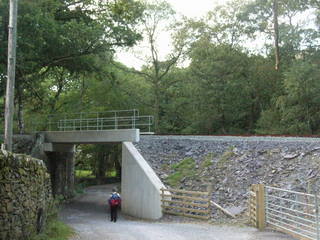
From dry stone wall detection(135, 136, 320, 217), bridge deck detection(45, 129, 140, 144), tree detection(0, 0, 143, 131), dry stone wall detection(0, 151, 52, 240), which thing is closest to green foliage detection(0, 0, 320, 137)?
tree detection(0, 0, 143, 131)

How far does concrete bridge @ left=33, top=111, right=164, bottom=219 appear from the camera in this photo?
15164 millimetres

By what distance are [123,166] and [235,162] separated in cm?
512

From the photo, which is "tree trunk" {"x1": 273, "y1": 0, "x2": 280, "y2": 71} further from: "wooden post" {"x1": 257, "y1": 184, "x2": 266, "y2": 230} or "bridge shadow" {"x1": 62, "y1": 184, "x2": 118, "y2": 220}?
"wooden post" {"x1": 257, "y1": 184, "x2": 266, "y2": 230}

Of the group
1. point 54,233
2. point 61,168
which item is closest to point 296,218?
point 54,233

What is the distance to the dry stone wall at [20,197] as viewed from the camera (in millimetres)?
6590

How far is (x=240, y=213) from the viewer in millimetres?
12391

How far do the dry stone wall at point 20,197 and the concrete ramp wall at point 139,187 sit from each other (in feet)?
21.1

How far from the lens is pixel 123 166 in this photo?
56.6ft

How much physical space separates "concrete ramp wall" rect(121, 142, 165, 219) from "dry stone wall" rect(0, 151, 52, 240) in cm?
643

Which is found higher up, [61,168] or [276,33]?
[276,33]

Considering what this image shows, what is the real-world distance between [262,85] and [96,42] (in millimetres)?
14750

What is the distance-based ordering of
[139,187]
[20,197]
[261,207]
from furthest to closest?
[139,187] → [261,207] → [20,197]

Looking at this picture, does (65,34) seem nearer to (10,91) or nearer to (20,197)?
(10,91)

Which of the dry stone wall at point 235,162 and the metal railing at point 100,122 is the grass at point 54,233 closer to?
the dry stone wall at point 235,162
